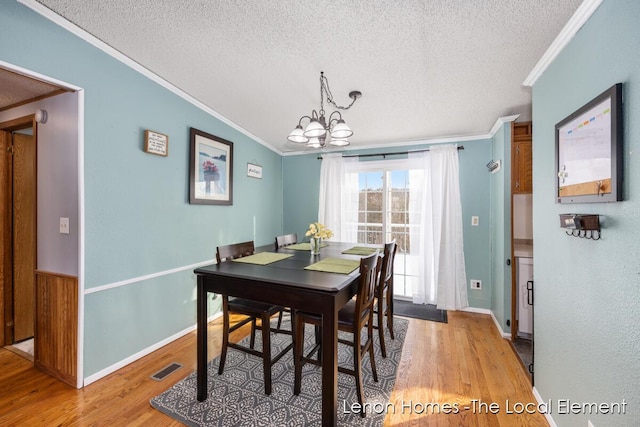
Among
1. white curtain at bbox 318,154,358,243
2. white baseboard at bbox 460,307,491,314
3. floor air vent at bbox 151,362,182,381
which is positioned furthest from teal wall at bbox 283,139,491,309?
floor air vent at bbox 151,362,182,381

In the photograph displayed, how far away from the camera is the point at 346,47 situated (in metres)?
1.88

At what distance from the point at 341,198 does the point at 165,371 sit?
9.46 ft

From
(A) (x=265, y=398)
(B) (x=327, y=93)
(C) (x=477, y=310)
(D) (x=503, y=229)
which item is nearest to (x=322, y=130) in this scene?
(B) (x=327, y=93)

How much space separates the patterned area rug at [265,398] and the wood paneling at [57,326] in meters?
0.79

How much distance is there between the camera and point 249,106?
301 cm

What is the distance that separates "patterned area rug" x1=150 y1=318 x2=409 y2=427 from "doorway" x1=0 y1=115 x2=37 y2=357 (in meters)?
1.87

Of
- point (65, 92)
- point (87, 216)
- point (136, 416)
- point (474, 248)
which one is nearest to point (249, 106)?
point (65, 92)

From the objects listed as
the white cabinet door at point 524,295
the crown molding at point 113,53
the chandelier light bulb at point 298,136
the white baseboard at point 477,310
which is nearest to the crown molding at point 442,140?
the white cabinet door at point 524,295

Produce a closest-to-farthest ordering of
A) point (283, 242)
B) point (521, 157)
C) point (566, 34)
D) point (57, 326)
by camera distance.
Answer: point (566, 34), point (57, 326), point (521, 157), point (283, 242)

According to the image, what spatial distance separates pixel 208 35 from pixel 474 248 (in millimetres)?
3601

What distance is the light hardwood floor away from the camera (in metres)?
1.73

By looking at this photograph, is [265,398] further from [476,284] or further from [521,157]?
[521,157]

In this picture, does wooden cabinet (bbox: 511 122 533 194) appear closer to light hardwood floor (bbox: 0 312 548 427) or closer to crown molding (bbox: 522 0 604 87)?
crown molding (bbox: 522 0 604 87)

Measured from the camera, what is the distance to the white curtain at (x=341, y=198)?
410cm
